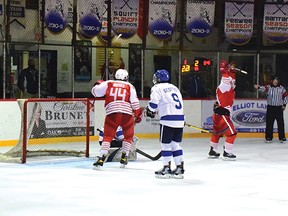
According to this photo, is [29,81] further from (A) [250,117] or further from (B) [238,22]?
(B) [238,22]

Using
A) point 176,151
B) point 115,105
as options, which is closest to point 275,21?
point 115,105

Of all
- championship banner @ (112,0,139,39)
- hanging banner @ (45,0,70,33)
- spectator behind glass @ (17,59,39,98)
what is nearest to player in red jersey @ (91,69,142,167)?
spectator behind glass @ (17,59,39,98)

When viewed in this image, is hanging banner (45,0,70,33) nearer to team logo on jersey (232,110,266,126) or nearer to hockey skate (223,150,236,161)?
team logo on jersey (232,110,266,126)

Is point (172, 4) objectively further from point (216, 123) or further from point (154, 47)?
point (216, 123)

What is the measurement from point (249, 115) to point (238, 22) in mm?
2534

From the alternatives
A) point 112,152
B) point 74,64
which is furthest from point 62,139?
point 74,64

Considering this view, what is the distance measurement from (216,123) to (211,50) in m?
6.24

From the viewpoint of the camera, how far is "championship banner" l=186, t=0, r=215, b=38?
17.4 m

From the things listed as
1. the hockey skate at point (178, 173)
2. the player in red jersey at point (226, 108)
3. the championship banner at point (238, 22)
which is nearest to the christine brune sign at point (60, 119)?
the player in red jersey at point (226, 108)

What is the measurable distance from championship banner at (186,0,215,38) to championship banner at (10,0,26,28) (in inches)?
160

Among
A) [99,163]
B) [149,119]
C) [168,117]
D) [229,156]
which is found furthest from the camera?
[149,119]

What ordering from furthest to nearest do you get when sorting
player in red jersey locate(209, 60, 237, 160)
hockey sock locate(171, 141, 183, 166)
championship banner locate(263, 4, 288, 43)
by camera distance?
1. championship banner locate(263, 4, 288, 43)
2. player in red jersey locate(209, 60, 237, 160)
3. hockey sock locate(171, 141, 183, 166)

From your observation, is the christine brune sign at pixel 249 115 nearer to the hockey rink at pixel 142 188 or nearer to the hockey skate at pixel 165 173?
the hockey rink at pixel 142 188

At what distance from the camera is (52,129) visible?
37.7 ft
